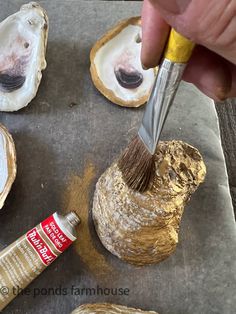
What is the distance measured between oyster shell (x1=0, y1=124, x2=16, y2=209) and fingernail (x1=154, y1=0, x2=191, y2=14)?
492 millimetres

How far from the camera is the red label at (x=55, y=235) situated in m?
0.82

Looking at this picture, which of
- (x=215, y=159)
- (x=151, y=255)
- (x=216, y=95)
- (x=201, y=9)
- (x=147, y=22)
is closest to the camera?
(x=201, y=9)

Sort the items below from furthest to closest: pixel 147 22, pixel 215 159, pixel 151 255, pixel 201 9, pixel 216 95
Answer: pixel 215 159, pixel 151 255, pixel 216 95, pixel 147 22, pixel 201 9

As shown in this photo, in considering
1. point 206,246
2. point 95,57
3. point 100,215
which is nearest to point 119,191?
point 100,215

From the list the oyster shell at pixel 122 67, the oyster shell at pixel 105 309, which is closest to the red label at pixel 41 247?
the oyster shell at pixel 105 309

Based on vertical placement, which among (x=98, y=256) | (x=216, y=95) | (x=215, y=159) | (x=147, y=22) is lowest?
(x=98, y=256)

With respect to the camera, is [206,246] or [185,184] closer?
[185,184]

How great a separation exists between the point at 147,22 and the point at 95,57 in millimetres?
439

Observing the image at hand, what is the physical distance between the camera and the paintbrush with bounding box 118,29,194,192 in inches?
23.7

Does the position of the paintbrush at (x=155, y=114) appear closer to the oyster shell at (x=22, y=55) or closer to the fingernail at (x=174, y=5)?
the fingernail at (x=174, y=5)

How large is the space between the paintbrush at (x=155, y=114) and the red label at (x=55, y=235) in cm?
15

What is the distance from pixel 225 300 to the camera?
86 cm

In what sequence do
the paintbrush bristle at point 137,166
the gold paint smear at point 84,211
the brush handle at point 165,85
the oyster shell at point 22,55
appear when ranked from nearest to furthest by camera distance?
the brush handle at point 165,85 → the paintbrush bristle at point 137,166 → the gold paint smear at point 84,211 → the oyster shell at point 22,55

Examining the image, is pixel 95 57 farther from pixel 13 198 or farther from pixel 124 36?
pixel 13 198
